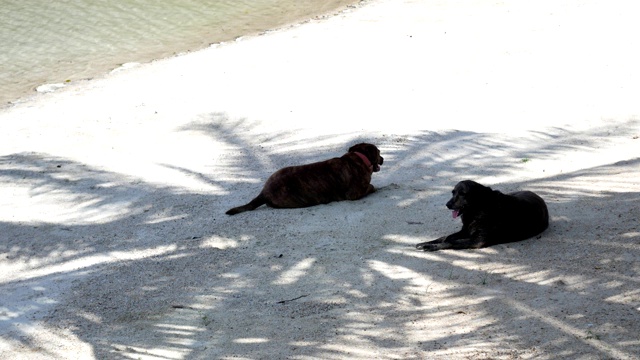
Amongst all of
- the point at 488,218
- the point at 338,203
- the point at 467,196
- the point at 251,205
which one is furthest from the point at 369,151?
the point at 488,218

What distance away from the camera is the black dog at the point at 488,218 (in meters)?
7.09

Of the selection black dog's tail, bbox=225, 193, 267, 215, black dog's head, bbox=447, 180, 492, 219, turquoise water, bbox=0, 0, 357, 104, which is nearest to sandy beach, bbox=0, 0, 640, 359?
black dog's tail, bbox=225, 193, 267, 215

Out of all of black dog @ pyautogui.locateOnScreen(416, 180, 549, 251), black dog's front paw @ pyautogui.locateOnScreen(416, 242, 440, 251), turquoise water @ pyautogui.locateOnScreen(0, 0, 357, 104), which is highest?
turquoise water @ pyautogui.locateOnScreen(0, 0, 357, 104)

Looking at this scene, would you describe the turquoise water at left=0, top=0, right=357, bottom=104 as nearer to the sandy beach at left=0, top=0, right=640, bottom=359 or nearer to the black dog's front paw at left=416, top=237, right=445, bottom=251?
the sandy beach at left=0, top=0, right=640, bottom=359

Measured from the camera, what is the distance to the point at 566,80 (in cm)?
1170

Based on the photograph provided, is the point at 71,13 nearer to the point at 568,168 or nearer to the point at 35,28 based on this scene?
the point at 35,28

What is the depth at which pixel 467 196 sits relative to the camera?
714cm

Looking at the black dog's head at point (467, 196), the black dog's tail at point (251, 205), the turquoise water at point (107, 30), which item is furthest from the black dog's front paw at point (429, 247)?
the turquoise water at point (107, 30)

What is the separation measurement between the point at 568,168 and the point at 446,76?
3.62 metres

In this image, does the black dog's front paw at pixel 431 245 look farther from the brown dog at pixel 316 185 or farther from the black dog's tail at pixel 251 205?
the black dog's tail at pixel 251 205

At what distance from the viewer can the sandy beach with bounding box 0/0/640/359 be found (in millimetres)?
5922

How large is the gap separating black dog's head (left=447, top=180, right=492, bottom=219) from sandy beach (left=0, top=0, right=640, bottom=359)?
1.24 ft

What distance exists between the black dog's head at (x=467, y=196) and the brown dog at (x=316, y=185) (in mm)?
1552

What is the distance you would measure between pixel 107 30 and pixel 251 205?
1152cm
